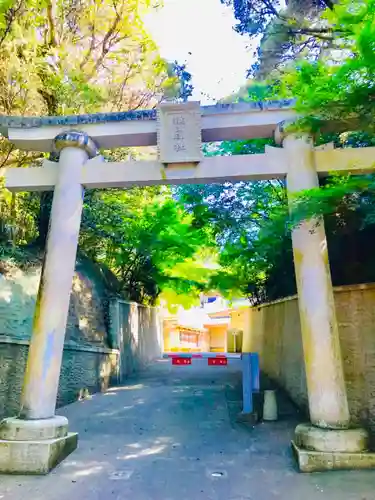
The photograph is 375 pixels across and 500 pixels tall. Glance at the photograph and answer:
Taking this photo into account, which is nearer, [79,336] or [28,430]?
[28,430]

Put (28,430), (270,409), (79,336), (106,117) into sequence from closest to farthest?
1. (28,430)
2. (106,117)
3. (270,409)
4. (79,336)

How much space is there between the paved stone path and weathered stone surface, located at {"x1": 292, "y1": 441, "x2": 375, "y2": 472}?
80 millimetres

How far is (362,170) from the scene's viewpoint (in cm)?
505

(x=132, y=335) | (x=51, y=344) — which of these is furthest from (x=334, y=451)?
(x=132, y=335)

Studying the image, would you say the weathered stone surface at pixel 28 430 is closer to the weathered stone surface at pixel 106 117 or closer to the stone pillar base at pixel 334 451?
the stone pillar base at pixel 334 451

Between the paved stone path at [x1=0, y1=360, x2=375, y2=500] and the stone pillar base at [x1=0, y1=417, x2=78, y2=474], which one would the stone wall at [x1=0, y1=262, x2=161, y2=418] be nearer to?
the paved stone path at [x1=0, y1=360, x2=375, y2=500]

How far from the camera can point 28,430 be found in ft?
14.6

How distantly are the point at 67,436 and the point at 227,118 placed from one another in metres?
4.79

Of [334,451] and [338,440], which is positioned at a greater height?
[338,440]

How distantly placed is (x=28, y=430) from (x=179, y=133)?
13.9 feet

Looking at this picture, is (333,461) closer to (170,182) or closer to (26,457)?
(26,457)

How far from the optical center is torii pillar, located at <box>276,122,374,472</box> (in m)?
4.16

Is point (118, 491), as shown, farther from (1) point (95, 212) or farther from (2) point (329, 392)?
(1) point (95, 212)

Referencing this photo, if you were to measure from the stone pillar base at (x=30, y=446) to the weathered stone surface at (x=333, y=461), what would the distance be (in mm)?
2806
